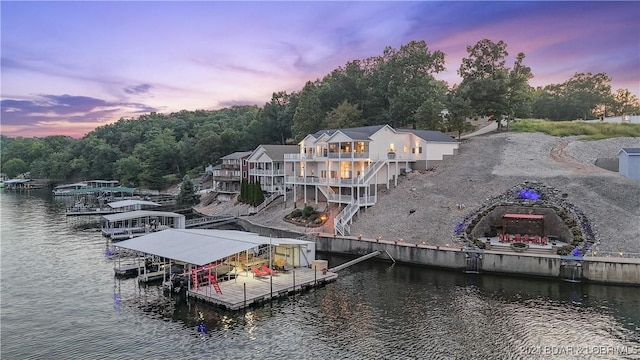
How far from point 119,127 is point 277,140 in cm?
8889

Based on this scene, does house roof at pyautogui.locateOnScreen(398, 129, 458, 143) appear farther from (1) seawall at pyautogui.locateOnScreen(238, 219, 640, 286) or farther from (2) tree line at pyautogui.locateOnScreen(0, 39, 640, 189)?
(1) seawall at pyautogui.locateOnScreen(238, 219, 640, 286)

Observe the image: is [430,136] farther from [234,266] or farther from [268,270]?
[234,266]

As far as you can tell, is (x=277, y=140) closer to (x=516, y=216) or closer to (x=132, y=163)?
(x=132, y=163)

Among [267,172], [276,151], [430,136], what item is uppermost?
[430,136]

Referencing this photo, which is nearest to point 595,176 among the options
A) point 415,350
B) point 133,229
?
point 415,350

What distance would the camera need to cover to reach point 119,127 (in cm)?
16525

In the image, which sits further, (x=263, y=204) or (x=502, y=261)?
(x=263, y=204)

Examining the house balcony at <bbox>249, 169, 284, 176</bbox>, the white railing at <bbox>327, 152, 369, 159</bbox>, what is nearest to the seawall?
the white railing at <bbox>327, 152, 369, 159</bbox>

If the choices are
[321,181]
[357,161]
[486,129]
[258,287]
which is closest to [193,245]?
[258,287]

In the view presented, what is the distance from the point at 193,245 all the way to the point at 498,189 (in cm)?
3185

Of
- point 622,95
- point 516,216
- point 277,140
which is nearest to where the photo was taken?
point 516,216

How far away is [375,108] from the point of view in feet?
267

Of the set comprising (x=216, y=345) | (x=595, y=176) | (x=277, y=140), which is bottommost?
(x=216, y=345)

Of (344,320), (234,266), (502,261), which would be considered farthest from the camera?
(502,261)
